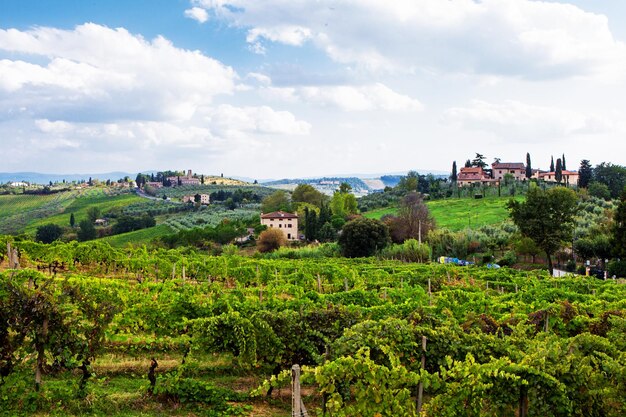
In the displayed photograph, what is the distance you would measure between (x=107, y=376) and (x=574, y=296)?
17355 millimetres

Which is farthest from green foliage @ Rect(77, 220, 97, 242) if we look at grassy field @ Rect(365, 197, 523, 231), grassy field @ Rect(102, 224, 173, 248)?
grassy field @ Rect(365, 197, 523, 231)

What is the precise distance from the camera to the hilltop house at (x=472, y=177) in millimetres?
110625

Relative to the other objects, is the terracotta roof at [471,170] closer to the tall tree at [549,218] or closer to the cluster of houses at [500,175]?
the cluster of houses at [500,175]

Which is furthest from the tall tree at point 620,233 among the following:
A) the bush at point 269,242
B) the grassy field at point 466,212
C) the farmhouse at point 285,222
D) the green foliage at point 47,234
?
the green foliage at point 47,234

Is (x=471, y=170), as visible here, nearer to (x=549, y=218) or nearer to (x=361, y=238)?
(x=361, y=238)

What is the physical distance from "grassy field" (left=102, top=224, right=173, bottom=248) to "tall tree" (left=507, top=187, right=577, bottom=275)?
191 ft

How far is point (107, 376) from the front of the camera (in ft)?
39.3

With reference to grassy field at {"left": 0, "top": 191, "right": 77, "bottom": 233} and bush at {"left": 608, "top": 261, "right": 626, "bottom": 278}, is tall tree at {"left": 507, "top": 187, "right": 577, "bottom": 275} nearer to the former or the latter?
bush at {"left": 608, "top": 261, "right": 626, "bottom": 278}

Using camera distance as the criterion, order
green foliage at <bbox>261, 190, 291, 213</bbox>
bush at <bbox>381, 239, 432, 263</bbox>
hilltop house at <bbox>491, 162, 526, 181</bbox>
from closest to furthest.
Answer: bush at <bbox>381, 239, 432, 263</bbox> → green foliage at <bbox>261, 190, 291, 213</bbox> → hilltop house at <bbox>491, 162, 526, 181</bbox>

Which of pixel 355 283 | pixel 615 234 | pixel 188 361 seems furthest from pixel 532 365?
pixel 615 234

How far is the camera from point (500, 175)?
126 m

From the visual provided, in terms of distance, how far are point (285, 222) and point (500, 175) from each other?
6714cm

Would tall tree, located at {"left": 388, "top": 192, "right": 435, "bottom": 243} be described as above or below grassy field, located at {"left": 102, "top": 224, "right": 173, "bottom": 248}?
above

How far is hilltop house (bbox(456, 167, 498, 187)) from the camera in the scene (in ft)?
363
